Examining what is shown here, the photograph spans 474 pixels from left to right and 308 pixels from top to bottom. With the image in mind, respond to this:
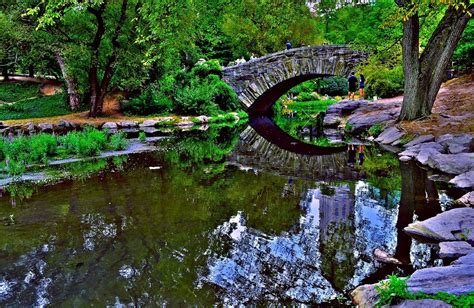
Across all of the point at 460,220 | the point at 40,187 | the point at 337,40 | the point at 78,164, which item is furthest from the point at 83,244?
the point at 337,40

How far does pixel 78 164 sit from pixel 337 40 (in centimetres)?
3634

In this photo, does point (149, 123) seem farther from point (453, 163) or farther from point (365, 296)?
point (365, 296)

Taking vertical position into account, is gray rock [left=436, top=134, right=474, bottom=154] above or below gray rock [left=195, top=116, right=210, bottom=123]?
above

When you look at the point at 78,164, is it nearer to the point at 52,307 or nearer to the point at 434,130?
the point at 52,307

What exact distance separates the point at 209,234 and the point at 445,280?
312 cm

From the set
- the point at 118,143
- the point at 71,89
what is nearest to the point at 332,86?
the point at 71,89

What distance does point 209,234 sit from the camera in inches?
234

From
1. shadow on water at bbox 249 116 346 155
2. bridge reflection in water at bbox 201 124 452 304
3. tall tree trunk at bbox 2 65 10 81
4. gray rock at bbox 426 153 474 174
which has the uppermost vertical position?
tall tree trunk at bbox 2 65 10 81

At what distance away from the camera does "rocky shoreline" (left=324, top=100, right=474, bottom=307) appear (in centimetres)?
364

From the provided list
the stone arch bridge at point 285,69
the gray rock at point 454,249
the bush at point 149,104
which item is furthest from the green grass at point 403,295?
the stone arch bridge at point 285,69

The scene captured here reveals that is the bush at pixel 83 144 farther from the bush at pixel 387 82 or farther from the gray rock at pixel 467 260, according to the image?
the bush at pixel 387 82

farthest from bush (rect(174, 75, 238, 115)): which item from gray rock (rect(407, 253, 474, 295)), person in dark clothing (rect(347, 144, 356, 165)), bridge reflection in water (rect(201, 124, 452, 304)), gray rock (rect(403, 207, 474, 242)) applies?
gray rock (rect(407, 253, 474, 295))

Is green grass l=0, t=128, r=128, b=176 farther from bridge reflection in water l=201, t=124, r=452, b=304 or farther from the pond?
bridge reflection in water l=201, t=124, r=452, b=304

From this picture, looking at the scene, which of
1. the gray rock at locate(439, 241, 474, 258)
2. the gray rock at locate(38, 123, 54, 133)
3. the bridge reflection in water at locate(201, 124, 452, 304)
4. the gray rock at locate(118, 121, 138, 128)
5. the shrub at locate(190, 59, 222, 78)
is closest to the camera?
the bridge reflection in water at locate(201, 124, 452, 304)
